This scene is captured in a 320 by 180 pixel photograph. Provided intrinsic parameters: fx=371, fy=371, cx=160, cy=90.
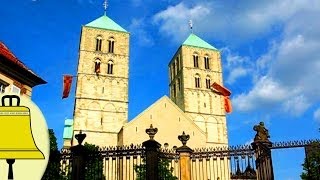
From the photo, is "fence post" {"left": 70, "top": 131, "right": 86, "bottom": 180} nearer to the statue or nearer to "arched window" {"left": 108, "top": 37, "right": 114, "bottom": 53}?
the statue

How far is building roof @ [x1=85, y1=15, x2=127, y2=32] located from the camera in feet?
198

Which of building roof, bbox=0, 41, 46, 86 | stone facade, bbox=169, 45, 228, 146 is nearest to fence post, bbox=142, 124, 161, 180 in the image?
building roof, bbox=0, 41, 46, 86

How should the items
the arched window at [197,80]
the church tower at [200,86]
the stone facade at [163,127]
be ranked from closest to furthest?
the stone facade at [163,127] < the church tower at [200,86] < the arched window at [197,80]

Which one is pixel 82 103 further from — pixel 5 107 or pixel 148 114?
pixel 5 107

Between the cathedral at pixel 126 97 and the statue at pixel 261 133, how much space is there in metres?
32.0

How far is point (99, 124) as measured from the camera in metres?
51.8

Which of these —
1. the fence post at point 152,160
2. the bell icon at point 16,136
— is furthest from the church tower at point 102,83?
the bell icon at point 16,136

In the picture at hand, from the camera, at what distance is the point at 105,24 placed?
6181 centimetres

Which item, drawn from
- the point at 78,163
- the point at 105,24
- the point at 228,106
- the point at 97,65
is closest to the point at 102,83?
the point at 97,65

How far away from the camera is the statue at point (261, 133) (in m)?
11.5

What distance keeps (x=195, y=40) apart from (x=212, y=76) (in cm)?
828

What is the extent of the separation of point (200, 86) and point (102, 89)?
17.5 metres

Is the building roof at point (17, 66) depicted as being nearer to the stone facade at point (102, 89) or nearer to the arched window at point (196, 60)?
the stone facade at point (102, 89)

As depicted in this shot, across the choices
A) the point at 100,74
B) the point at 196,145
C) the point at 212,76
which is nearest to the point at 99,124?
the point at 100,74
